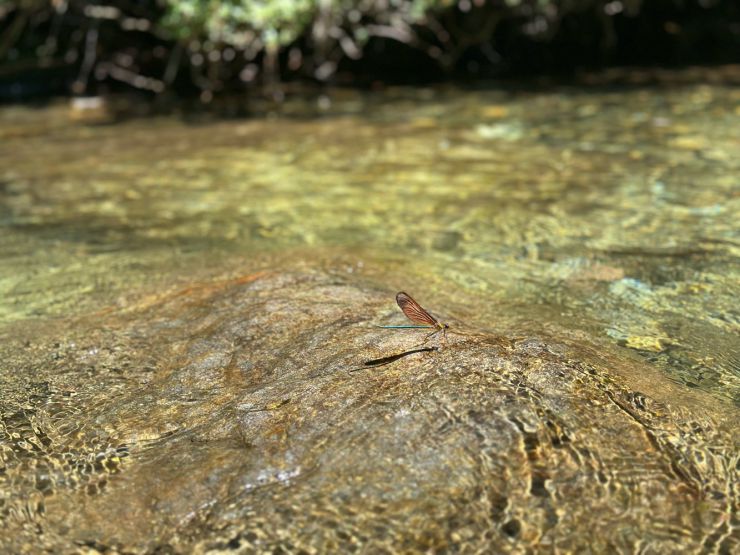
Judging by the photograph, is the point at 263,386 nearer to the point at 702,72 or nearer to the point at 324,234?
the point at 324,234

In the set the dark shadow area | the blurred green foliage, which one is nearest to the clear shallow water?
the dark shadow area

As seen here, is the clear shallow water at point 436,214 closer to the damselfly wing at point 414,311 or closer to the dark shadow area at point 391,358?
the dark shadow area at point 391,358

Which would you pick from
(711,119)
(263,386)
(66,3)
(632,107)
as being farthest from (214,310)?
(66,3)

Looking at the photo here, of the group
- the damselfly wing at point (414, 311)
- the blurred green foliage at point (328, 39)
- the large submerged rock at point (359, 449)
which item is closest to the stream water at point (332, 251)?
the large submerged rock at point (359, 449)

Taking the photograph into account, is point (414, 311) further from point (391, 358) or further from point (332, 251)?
point (332, 251)

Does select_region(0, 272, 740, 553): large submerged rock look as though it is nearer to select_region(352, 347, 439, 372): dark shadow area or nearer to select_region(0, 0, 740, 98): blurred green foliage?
select_region(352, 347, 439, 372): dark shadow area
